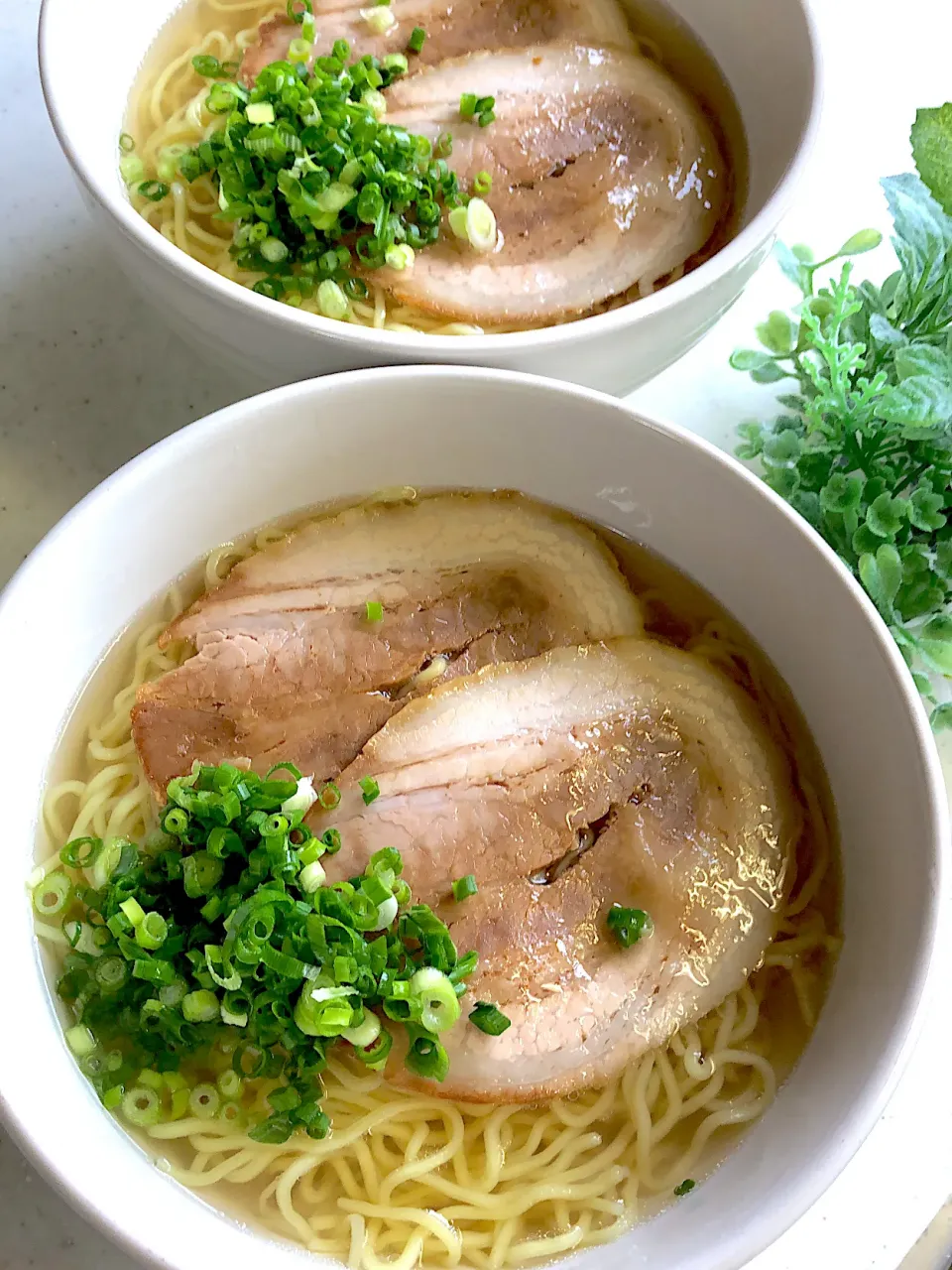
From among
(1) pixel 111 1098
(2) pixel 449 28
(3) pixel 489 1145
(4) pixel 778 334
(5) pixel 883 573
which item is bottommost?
(3) pixel 489 1145

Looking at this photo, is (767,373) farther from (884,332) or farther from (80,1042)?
(80,1042)

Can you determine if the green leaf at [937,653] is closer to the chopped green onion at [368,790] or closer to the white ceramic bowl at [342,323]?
the white ceramic bowl at [342,323]

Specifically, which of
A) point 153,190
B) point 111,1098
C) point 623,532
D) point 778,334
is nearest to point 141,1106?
point 111,1098

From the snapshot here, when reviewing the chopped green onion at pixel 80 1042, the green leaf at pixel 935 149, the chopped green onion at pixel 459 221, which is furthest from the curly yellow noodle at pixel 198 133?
the chopped green onion at pixel 80 1042

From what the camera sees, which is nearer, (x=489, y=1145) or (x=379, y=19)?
(x=489, y=1145)

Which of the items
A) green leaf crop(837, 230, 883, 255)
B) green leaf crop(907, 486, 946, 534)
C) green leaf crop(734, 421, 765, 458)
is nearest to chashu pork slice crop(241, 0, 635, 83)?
green leaf crop(837, 230, 883, 255)

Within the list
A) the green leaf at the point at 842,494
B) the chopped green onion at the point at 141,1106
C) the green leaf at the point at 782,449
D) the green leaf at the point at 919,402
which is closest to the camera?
the chopped green onion at the point at 141,1106

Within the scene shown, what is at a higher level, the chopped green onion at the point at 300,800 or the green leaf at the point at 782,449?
the green leaf at the point at 782,449
